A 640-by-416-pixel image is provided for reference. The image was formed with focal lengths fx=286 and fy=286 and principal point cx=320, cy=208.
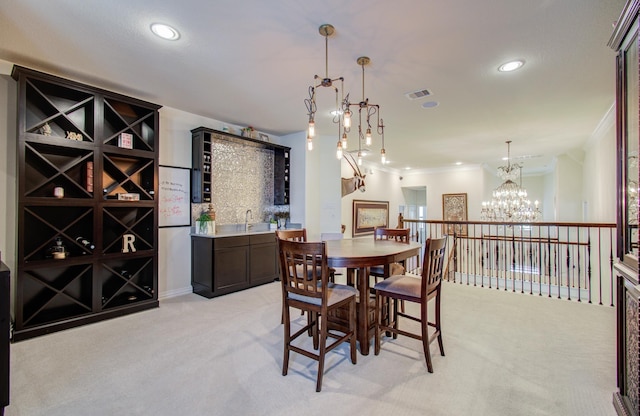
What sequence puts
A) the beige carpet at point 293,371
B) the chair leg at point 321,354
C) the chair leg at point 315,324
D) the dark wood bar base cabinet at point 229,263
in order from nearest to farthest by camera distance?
the beige carpet at point 293,371, the chair leg at point 321,354, the chair leg at point 315,324, the dark wood bar base cabinet at point 229,263

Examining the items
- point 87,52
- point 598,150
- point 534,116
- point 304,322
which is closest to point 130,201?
point 87,52

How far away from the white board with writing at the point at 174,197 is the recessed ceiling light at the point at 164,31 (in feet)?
6.52

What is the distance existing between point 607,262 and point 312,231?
4618 millimetres

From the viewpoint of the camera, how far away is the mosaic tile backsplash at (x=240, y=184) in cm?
438

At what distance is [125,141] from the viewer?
337 cm

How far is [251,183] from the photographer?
4.86m

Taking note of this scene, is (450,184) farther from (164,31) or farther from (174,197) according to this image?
(164,31)

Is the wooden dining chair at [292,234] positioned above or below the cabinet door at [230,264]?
above

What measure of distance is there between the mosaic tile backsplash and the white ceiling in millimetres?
724

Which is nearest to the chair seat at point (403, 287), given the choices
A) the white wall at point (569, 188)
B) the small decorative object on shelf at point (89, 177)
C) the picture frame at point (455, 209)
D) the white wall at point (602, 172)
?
the small decorative object on shelf at point (89, 177)

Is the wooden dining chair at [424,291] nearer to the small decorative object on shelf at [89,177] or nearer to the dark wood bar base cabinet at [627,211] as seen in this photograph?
the dark wood bar base cabinet at [627,211]

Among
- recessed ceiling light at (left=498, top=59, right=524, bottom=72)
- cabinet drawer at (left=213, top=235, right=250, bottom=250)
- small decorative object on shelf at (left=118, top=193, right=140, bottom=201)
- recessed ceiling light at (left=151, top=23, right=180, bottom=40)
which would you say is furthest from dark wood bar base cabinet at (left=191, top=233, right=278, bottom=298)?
recessed ceiling light at (left=498, top=59, right=524, bottom=72)

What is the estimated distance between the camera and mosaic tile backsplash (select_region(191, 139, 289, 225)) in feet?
14.4

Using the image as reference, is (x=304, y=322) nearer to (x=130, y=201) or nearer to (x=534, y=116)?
(x=130, y=201)
